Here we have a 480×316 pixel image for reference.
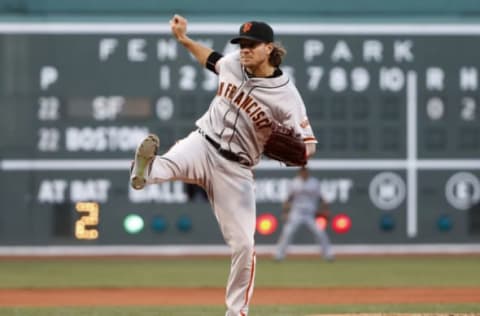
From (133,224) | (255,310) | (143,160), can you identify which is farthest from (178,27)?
(133,224)

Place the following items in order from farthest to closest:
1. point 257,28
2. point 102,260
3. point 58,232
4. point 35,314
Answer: point 102,260, point 58,232, point 35,314, point 257,28

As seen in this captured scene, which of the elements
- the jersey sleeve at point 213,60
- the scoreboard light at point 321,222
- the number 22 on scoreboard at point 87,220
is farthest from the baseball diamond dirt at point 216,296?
the jersey sleeve at point 213,60

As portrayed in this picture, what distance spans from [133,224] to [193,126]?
4.92ft

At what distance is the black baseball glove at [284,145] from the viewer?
7.17 m

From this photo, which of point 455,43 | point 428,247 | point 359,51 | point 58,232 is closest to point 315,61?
point 359,51

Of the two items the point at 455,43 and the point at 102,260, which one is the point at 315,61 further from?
the point at 102,260

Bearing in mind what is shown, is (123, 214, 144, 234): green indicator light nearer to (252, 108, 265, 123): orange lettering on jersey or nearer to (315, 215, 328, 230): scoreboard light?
(315, 215, 328, 230): scoreboard light

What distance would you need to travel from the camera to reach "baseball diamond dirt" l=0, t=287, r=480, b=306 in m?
10.9

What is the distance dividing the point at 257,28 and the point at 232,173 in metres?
0.86

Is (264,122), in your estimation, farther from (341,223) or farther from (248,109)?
(341,223)

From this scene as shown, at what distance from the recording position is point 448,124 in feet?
52.8

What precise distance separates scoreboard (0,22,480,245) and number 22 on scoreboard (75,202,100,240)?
15mm

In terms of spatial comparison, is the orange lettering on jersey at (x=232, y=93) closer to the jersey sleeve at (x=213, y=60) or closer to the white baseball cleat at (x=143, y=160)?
the jersey sleeve at (x=213, y=60)

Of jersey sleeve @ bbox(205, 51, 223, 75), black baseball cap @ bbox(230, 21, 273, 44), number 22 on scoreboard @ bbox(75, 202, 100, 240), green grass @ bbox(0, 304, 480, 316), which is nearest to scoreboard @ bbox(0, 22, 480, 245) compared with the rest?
number 22 on scoreboard @ bbox(75, 202, 100, 240)
